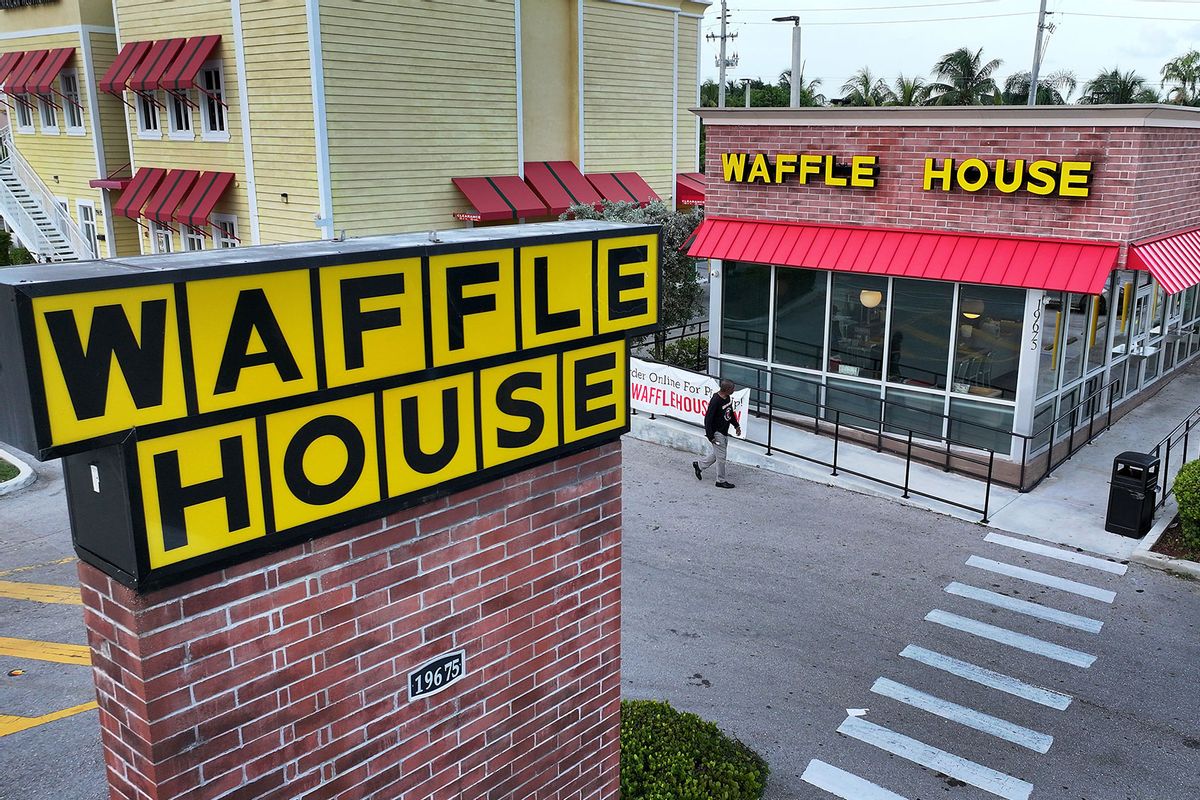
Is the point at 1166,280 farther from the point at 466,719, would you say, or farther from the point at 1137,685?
the point at 466,719

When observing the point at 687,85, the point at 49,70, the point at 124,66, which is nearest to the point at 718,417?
the point at 124,66

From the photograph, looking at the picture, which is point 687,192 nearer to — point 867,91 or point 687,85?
point 687,85

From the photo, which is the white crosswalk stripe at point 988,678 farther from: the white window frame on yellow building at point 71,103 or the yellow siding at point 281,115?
the white window frame on yellow building at point 71,103

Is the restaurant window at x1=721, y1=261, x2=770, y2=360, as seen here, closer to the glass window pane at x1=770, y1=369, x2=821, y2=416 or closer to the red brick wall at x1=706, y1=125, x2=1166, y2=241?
the glass window pane at x1=770, y1=369, x2=821, y2=416

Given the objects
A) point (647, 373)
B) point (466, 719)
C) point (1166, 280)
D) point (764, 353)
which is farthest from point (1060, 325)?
point (466, 719)

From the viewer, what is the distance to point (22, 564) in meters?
12.6

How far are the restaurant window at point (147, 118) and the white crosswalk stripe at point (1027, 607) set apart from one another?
23756 millimetres

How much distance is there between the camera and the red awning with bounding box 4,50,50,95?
29.2m

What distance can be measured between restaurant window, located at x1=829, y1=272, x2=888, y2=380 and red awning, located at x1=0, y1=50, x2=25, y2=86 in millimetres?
26948

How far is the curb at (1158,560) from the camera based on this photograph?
12148mm

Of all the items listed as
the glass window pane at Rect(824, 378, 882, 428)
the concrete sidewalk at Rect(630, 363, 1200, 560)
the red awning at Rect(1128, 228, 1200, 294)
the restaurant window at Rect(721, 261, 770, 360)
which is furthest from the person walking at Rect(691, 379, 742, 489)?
the red awning at Rect(1128, 228, 1200, 294)

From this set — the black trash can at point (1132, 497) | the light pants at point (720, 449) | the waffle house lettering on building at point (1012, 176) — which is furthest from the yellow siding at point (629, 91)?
the black trash can at point (1132, 497)

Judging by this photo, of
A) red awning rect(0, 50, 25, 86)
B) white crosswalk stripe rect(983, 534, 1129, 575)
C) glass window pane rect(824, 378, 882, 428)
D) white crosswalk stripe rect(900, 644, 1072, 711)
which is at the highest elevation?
red awning rect(0, 50, 25, 86)

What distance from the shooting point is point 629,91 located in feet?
98.0
